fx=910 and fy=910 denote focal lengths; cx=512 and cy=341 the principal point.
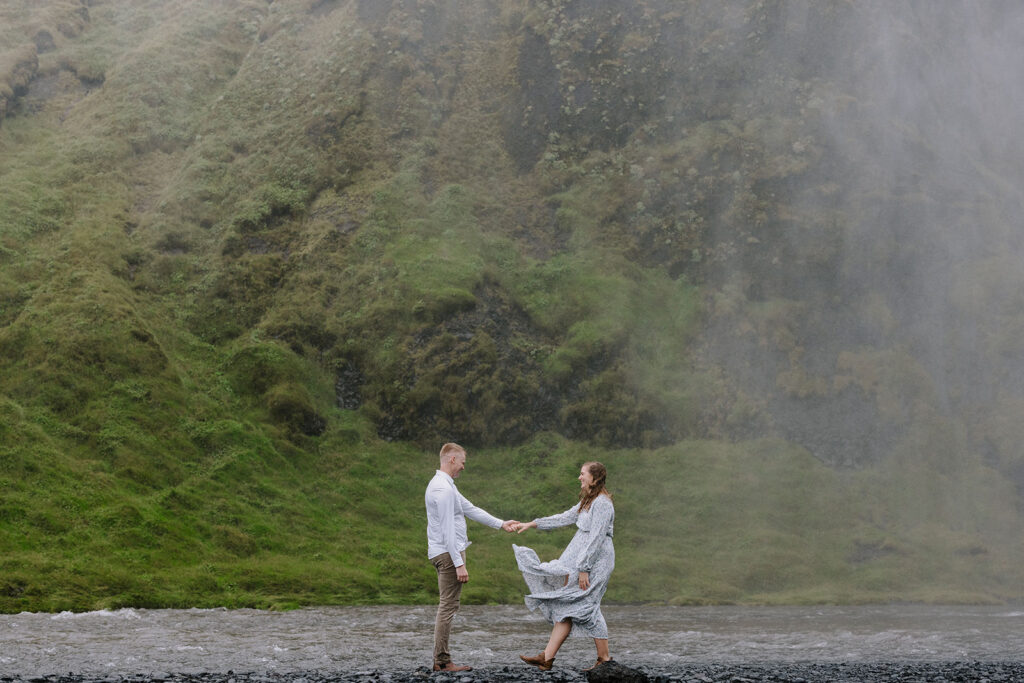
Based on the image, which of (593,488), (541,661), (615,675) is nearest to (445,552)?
(541,661)

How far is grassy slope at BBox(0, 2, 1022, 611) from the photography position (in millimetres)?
22281

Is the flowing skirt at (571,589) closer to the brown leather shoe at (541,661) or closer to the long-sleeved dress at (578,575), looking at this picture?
the long-sleeved dress at (578,575)

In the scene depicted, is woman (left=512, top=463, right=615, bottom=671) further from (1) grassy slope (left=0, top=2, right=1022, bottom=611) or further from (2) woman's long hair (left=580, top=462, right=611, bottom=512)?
(1) grassy slope (left=0, top=2, right=1022, bottom=611)

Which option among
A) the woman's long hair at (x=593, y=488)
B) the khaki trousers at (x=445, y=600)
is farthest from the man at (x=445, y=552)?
the woman's long hair at (x=593, y=488)

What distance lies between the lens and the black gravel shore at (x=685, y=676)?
9586mm

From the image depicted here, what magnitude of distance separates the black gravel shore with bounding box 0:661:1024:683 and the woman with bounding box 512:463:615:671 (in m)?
0.46

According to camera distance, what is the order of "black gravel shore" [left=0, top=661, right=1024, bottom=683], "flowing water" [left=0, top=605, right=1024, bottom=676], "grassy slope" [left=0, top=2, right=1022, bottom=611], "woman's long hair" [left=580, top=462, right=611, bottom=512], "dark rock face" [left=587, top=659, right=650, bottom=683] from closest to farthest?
1. "dark rock face" [left=587, top=659, right=650, bottom=683]
2. "black gravel shore" [left=0, top=661, right=1024, bottom=683]
3. "woman's long hair" [left=580, top=462, right=611, bottom=512]
4. "flowing water" [left=0, top=605, right=1024, bottom=676]
5. "grassy slope" [left=0, top=2, right=1022, bottom=611]

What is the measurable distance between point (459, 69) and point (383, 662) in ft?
108

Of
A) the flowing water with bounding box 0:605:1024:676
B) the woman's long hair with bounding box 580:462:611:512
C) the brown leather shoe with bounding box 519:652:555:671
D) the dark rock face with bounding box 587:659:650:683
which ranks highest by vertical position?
the woman's long hair with bounding box 580:462:611:512

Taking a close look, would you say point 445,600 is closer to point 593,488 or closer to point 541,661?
point 541,661

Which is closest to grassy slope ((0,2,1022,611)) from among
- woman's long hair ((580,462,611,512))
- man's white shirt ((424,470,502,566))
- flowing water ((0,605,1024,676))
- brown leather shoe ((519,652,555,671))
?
flowing water ((0,605,1024,676))

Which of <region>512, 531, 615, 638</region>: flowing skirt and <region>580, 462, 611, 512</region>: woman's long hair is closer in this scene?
<region>512, 531, 615, 638</region>: flowing skirt

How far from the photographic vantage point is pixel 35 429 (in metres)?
23.0

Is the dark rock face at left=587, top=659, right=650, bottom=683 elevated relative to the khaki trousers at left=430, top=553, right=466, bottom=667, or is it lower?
lower
